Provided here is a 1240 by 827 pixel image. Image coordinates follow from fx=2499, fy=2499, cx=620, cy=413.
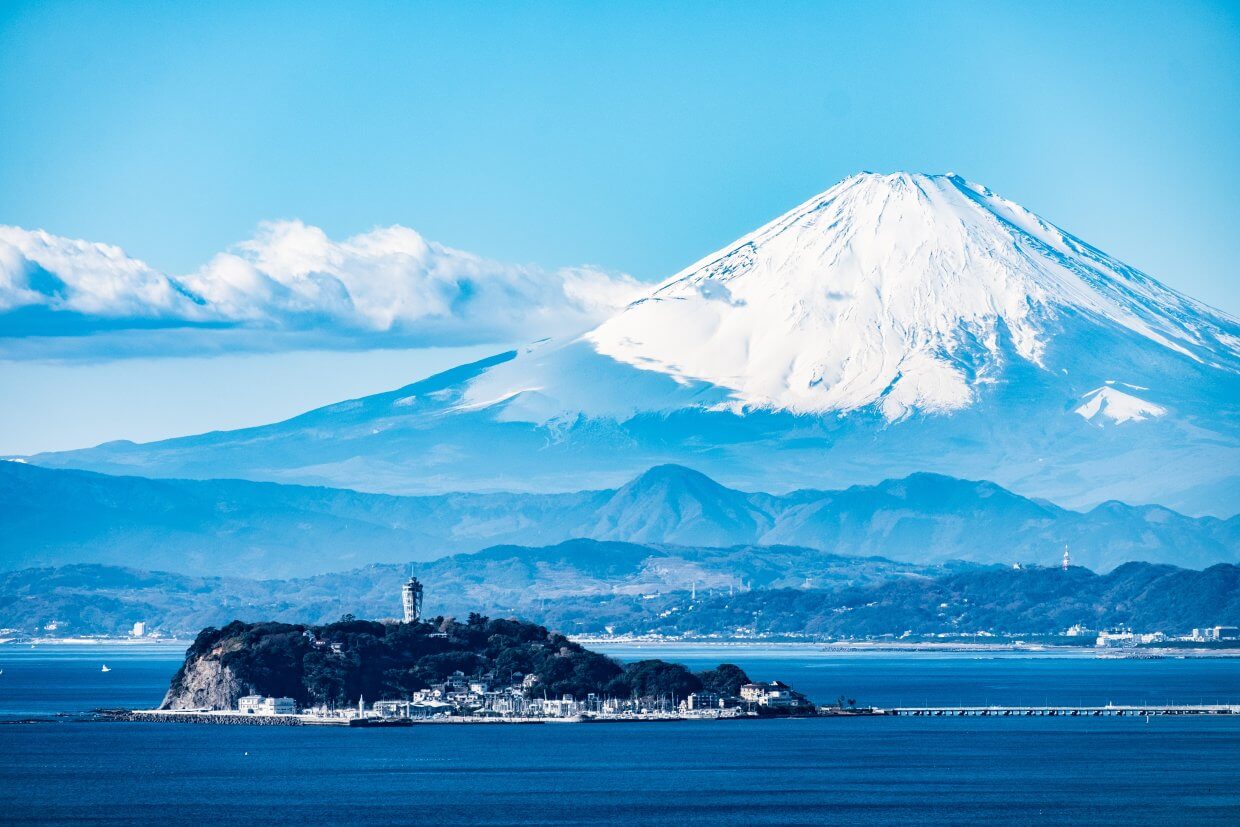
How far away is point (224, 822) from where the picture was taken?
298 ft

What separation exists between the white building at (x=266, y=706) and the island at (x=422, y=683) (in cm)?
6

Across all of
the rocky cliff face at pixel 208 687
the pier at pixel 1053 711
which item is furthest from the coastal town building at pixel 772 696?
the rocky cliff face at pixel 208 687

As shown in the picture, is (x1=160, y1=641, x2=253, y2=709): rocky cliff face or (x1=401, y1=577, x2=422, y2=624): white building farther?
(x1=401, y1=577, x2=422, y2=624): white building

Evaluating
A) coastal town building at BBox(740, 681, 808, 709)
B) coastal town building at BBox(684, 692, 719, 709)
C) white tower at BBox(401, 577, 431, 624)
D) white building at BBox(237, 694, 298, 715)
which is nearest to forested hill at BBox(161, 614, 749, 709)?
coastal town building at BBox(684, 692, 719, 709)

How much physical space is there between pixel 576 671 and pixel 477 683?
19.1 ft

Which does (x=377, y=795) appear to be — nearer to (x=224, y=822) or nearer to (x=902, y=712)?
(x=224, y=822)

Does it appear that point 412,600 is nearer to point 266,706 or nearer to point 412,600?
point 412,600

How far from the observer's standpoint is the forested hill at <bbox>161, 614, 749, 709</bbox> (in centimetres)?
14162

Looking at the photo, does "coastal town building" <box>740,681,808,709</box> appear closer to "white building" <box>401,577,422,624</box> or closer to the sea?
the sea

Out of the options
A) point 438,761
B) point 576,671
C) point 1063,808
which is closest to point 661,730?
point 576,671

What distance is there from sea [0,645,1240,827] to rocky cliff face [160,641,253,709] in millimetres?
5263

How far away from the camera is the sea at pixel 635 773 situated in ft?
304

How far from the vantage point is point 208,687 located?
144 metres

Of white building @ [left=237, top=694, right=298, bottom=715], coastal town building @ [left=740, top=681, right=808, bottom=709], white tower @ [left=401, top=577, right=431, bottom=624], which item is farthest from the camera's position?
white tower @ [left=401, top=577, right=431, bottom=624]
